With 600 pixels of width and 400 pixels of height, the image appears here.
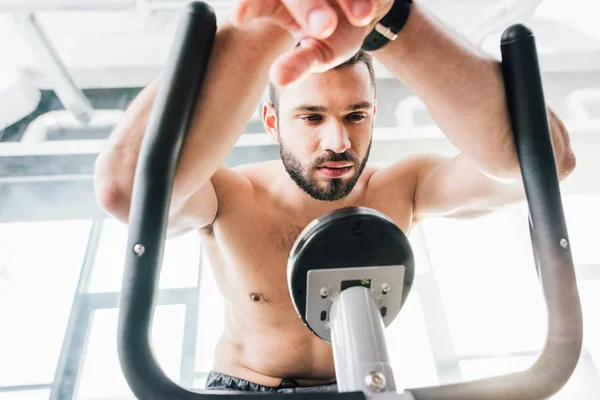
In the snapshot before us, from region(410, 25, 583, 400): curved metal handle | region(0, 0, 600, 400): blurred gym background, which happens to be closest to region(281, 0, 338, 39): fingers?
region(410, 25, 583, 400): curved metal handle

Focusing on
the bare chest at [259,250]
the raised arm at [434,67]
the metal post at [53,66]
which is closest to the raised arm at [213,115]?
the raised arm at [434,67]

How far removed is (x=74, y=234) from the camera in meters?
2.64

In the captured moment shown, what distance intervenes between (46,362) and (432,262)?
2167 millimetres

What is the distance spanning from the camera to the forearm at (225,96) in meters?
0.56

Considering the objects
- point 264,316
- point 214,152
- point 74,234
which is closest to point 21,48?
point 74,234

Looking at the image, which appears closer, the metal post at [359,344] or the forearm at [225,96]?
the metal post at [359,344]

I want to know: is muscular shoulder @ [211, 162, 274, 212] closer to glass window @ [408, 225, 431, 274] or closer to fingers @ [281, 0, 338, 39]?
fingers @ [281, 0, 338, 39]

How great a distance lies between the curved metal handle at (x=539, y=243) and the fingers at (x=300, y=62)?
0.25 m

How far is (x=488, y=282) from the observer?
2543mm

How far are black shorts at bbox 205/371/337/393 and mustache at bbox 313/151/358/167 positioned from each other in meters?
0.64

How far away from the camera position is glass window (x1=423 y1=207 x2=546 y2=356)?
2.42m

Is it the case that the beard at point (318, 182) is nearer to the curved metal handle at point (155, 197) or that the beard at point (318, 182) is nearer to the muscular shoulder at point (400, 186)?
the muscular shoulder at point (400, 186)

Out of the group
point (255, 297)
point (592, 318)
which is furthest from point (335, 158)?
point (592, 318)

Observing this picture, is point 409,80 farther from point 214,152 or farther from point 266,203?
point 266,203
